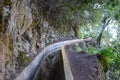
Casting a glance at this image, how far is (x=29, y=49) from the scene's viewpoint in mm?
10742

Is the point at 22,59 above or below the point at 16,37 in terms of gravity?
below

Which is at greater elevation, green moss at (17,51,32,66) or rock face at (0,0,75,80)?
rock face at (0,0,75,80)

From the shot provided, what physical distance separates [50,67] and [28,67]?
1.11 meters

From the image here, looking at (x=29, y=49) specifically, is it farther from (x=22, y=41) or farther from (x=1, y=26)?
(x=1, y=26)

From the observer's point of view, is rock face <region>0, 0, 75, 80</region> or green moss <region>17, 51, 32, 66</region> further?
green moss <region>17, 51, 32, 66</region>

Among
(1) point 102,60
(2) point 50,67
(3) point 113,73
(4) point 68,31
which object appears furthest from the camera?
(4) point 68,31

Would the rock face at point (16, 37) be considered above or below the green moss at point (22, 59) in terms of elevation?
above

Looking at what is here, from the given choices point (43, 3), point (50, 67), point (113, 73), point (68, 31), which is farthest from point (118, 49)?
point (68, 31)

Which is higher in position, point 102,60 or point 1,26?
point 1,26

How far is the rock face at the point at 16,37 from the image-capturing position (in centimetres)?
704

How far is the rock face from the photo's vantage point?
7039mm

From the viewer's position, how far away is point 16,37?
351 inches

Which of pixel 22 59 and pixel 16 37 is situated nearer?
pixel 16 37

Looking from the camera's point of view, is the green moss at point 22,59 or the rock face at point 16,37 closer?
the rock face at point 16,37
